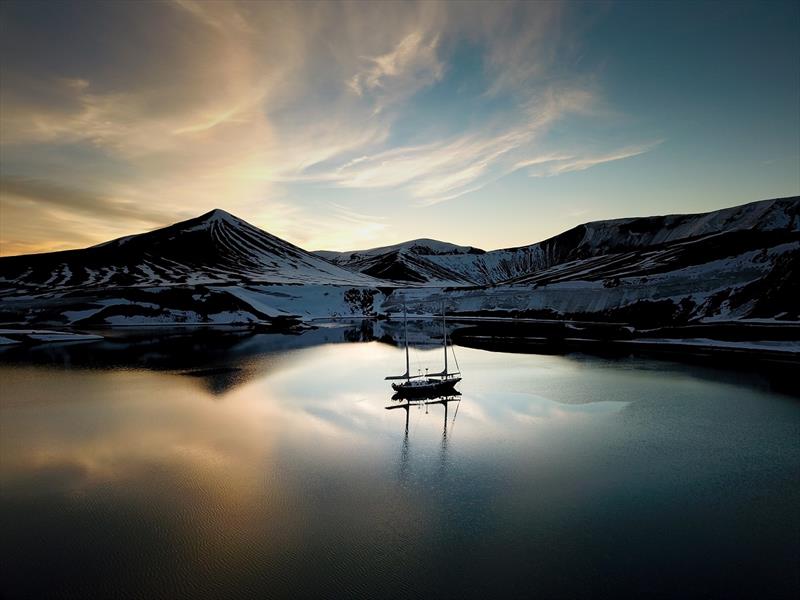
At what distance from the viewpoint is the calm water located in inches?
567

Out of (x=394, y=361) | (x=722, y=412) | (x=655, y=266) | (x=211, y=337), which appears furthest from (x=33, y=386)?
(x=655, y=266)

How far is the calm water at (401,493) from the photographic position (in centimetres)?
1441

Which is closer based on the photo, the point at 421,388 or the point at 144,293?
the point at 421,388

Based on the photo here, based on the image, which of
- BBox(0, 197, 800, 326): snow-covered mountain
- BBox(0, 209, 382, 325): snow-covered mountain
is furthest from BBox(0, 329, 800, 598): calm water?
BBox(0, 209, 382, 325): snow-covered mountain

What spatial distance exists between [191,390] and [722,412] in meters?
45.5

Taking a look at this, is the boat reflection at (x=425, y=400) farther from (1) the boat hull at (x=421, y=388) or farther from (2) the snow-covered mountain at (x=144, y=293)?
(2) the snow-covered mountain at (x=144, y=293)

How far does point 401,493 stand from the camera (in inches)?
822

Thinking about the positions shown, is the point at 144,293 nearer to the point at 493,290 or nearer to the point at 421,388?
the point at 493,290

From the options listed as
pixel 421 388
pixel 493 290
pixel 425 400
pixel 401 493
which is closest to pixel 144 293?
pixel 493 290

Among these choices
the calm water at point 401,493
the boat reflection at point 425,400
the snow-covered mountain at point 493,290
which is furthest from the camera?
the snow-covered mountain at point 493,290

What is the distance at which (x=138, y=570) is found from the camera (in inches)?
583

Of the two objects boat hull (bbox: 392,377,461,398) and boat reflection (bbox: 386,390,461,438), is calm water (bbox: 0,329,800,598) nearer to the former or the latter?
boat reflection (bbox: 386,390,461,438)

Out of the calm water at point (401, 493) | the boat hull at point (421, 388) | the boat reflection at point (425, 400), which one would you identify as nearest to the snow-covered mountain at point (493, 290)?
the calm water at point (401, 493)

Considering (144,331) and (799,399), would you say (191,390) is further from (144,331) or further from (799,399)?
(144,331)
